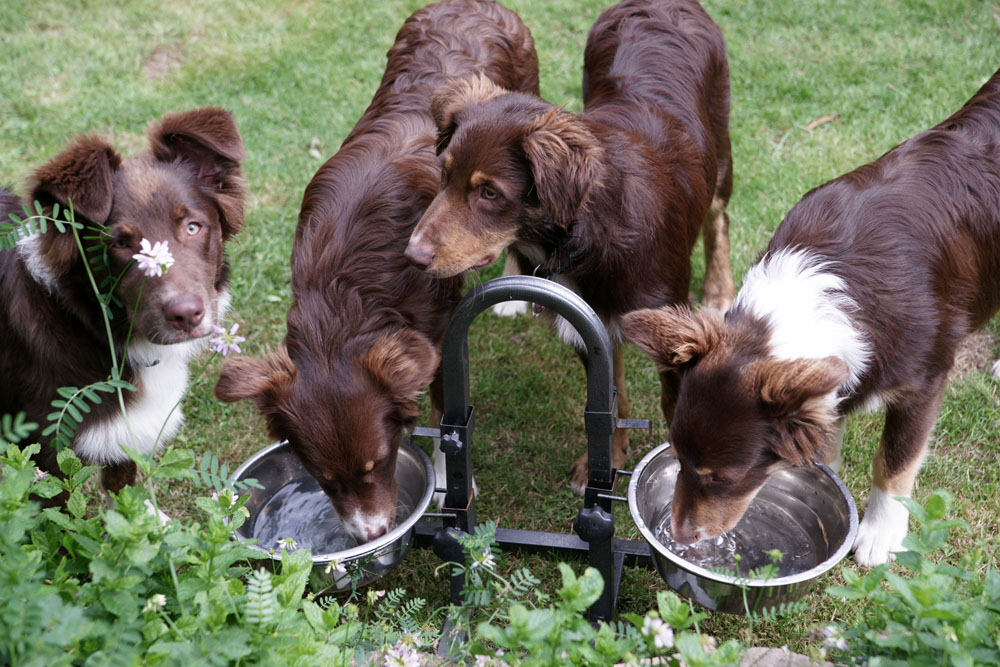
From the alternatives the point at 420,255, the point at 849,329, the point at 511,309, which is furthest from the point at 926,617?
the point at 511,309

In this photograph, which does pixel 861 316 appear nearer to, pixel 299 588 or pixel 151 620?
pixel 299 588

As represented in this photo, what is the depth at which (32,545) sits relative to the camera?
2.28 meters

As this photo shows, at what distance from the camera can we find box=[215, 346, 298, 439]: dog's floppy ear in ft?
9.70

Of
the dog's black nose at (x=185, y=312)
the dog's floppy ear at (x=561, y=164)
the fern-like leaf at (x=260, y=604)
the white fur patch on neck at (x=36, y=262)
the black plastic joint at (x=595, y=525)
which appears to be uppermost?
the dog's floppy ear at (x=561, y=164)

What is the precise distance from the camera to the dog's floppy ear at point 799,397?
260cm

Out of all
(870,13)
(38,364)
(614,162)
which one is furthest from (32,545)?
(870,13)

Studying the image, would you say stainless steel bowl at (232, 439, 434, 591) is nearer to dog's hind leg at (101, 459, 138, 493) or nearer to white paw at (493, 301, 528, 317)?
dog's hind leg at (101, 459, 138, 493)

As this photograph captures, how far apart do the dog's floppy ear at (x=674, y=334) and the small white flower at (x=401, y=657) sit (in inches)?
52.3

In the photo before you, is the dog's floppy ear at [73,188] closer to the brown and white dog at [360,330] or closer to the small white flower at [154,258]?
the small white flower at [154,258]

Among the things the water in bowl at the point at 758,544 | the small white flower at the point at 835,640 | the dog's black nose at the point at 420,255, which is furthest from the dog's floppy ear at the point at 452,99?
the small white flower at the point at 835,640

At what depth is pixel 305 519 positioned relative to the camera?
376cm

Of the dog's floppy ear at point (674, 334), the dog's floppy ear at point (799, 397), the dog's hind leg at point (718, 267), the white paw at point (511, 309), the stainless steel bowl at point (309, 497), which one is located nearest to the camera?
the dog's floppy ear at point (799, 397)

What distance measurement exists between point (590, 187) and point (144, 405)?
2.06 meters

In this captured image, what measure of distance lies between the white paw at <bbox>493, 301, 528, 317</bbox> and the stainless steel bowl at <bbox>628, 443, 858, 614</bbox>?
1899mm
